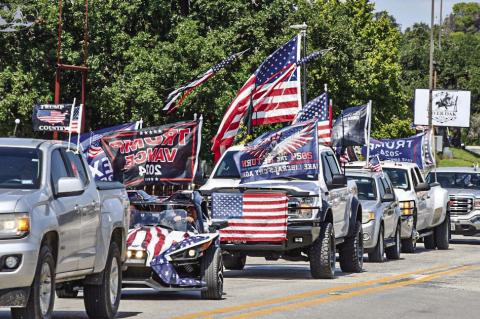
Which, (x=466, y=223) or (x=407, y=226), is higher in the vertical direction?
(x=407, y=226)

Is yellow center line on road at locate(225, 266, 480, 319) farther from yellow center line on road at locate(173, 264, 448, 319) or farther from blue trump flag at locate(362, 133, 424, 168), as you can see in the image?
blue trump flag at locate(362, 133, 424, 168)

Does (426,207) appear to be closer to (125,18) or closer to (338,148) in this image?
(338,148)

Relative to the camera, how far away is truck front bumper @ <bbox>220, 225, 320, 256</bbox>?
64.6ft

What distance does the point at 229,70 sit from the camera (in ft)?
167

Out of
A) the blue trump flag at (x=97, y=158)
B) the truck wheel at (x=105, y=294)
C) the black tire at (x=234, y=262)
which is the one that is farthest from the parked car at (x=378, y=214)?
the truck wheel at (x=105, y=294)

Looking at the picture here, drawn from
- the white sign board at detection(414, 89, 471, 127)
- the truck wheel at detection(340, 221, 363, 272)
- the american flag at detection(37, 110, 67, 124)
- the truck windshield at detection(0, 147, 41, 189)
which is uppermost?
the white sign board at detection(414, 89, 471, 127)

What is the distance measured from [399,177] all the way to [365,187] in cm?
426

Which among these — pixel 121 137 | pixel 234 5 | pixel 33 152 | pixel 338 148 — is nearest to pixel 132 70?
pixel 234 5

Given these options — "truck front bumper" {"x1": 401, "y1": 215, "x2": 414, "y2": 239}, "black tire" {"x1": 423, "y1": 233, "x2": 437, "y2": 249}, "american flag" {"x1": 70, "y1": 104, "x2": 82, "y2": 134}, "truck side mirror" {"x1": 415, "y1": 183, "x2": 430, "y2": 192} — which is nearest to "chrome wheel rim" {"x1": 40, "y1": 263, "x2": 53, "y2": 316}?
"american flag" {"x1": 70, "y1": 104, "x2": 82, "y2": 134}

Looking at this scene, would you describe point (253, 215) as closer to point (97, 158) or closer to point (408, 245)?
point (97, 158)

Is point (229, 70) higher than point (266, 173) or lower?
higher

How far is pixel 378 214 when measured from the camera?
25656 mm

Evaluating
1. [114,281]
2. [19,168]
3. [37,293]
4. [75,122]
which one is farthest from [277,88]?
[37,293]

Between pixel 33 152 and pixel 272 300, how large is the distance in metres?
4.94
